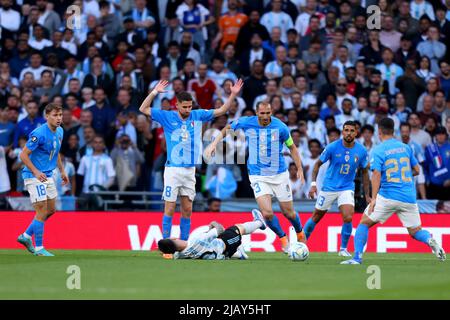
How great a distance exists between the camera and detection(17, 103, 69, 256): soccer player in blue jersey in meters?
17.5

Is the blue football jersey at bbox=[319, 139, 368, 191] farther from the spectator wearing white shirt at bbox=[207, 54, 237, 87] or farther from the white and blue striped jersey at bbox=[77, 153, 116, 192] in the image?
the spectator wearing white shirt at bbox=[207, 54, 237, 87]

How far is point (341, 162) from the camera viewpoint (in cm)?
1858

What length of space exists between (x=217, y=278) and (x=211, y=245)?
3.05m

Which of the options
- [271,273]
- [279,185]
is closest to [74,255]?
[279,185]

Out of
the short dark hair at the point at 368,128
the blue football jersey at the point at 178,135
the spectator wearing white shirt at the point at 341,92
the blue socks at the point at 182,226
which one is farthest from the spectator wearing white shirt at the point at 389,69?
the blue socks at the point at 182,226

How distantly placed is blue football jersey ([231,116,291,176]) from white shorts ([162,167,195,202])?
42.3 inches

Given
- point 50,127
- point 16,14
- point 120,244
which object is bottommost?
point 120,244

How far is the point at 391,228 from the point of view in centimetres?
2183

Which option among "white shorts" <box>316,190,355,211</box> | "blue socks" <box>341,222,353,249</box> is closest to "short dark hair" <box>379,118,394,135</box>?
"white shorts" <box>316,190,355,211</box>

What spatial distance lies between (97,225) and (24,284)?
9889 millimetres

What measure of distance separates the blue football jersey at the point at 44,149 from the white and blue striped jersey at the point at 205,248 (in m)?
2.94

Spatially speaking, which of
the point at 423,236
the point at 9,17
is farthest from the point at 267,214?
the point at 9,17
